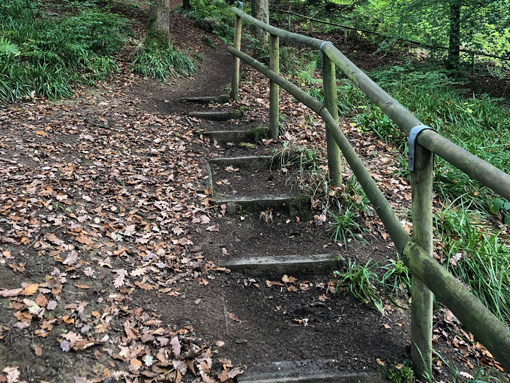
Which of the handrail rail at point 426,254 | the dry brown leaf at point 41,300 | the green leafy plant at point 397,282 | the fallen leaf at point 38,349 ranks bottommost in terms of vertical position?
the green leafy plant at point 397,282

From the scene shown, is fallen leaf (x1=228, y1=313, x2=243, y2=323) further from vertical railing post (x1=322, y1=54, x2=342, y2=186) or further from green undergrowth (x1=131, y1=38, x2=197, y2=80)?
green undergrowth (x1=131, y1=38, x2=197, y2=80)

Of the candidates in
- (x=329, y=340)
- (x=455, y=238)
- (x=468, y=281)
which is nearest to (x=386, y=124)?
(x=455, y=238)

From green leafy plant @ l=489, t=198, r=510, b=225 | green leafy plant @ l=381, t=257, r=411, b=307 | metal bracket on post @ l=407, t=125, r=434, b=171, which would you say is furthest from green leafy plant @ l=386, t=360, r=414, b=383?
green leafy plant @ l=489, t=198, r=510, b=225

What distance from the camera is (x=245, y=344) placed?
266 cm

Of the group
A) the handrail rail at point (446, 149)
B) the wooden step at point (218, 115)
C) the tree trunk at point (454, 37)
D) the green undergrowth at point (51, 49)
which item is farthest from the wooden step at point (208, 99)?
the tree trunk at point (454, 37)

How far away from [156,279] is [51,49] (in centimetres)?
598

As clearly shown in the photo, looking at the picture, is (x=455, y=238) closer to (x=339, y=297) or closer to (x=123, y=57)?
(x=339, y=297)

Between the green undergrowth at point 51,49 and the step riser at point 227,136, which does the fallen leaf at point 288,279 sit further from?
the green undergrowth at point 51,49

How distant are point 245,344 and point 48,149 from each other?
3.52 meters

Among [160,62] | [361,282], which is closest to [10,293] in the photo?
[361,282]

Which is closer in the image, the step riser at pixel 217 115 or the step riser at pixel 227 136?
the step riser at pixel 227 136

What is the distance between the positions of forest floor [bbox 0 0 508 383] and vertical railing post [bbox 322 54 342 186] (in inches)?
16.7

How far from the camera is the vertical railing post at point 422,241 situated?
2.04 m

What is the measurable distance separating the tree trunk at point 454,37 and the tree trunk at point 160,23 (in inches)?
235
